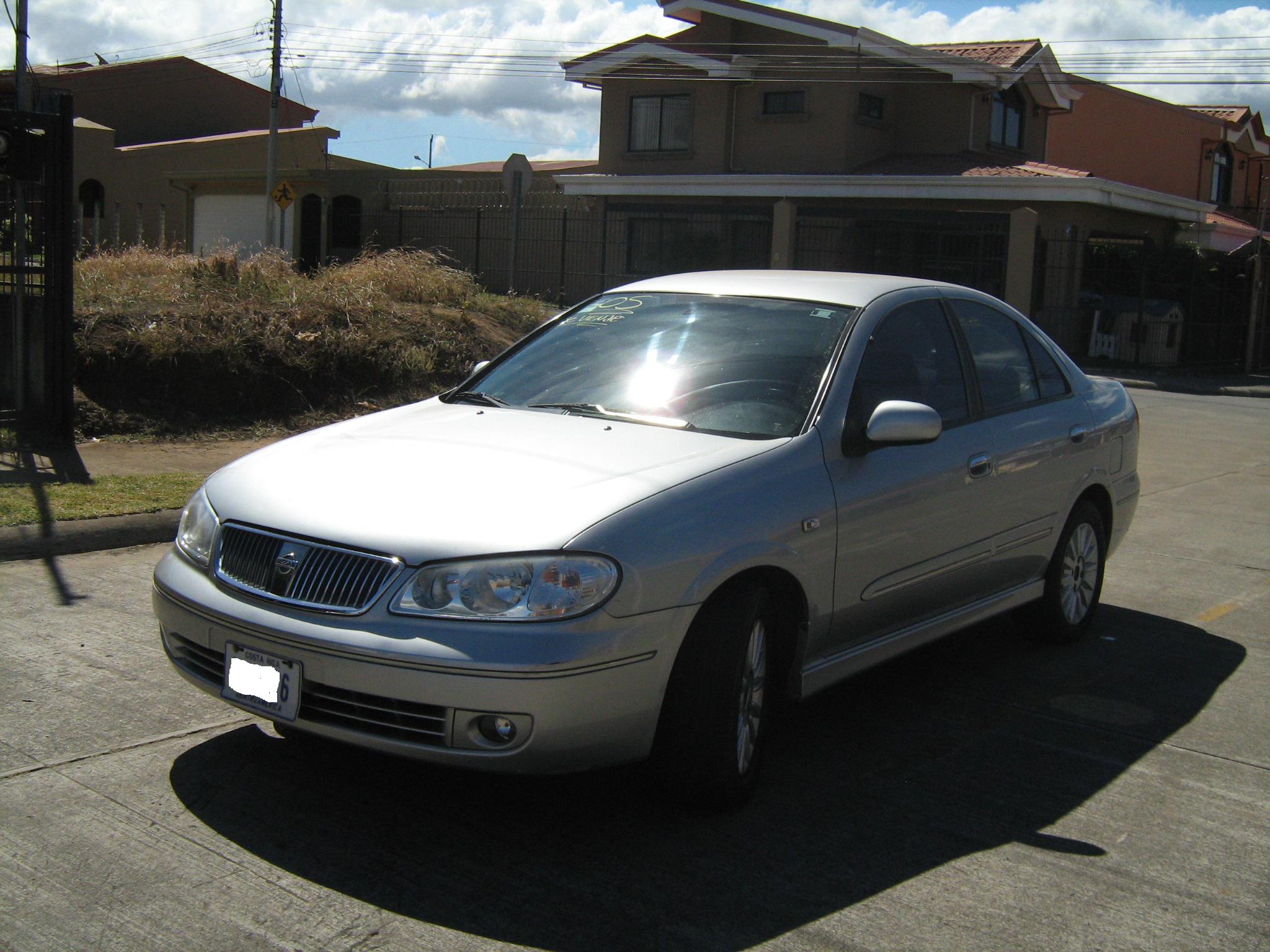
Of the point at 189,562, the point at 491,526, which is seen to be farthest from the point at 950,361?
the point at 189,562

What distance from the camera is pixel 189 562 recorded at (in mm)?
4082

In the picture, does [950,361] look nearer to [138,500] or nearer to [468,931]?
[468,931]

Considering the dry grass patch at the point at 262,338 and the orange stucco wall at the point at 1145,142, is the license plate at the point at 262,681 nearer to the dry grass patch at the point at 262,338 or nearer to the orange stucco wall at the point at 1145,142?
the dry grass patch at the point at 262,338

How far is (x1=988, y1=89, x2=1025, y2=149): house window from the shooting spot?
100 ft

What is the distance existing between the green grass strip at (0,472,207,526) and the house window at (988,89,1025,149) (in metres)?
25.7

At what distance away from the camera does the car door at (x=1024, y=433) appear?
5.40 meters

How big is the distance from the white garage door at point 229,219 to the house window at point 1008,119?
665 inches

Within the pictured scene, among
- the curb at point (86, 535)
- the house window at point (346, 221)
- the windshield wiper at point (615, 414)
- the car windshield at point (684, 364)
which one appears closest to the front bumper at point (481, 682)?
the windshield wiper at point (615, 414)

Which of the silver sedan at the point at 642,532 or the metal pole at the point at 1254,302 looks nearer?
the silver sedan at the point at 642,532

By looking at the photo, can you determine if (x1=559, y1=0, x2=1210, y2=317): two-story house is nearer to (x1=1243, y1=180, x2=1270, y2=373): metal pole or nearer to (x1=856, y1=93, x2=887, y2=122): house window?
(x1=856, y1=93, x2=887, y2=122): house window

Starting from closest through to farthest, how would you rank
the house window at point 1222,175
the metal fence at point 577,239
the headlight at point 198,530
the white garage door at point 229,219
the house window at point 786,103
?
the headlight at point 198,530, the metal fence at point 577,239, the house window at point 786,103, the white garage door at point 229,219, the house window at point 1222,175

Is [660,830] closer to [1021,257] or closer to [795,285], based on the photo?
[795,285]

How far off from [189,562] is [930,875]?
2350mm

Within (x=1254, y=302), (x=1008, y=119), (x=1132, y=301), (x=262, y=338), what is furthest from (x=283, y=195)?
(x=1254, y=302)
